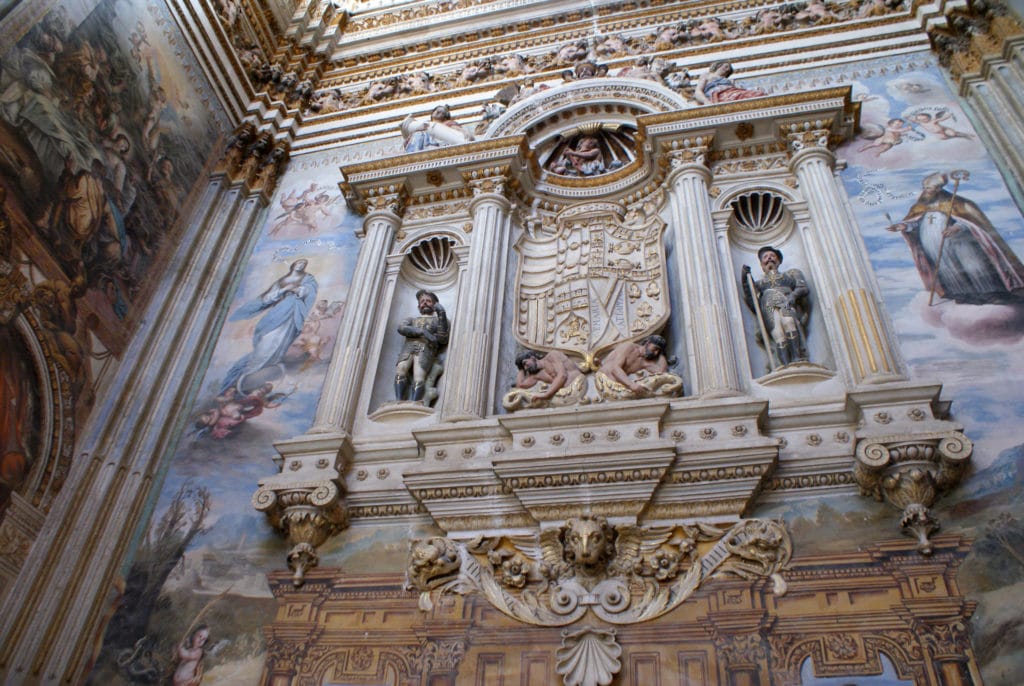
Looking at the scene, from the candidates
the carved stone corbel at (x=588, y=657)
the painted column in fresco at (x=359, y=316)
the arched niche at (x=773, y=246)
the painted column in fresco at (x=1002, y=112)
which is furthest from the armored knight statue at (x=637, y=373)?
the painted column in fresco at (x=1002, y=112)

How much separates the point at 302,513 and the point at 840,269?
202 inches

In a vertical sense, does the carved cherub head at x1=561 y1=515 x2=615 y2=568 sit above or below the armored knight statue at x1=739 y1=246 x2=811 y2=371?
below

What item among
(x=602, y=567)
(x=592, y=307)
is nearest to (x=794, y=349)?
(x=592, y=307)

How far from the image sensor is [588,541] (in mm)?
5973

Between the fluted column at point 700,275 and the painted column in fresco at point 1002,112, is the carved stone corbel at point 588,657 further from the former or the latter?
the painted column in fresco at point 1002,112

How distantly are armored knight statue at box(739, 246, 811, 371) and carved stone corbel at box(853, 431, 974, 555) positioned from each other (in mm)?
1459

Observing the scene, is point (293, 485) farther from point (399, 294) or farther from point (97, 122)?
point (97, 122)

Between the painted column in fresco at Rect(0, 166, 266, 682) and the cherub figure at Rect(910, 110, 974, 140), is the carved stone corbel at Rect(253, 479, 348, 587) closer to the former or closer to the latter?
the painted column in fresco at Rect(0, 166, 266, 682)

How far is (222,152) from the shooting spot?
36.9 ft

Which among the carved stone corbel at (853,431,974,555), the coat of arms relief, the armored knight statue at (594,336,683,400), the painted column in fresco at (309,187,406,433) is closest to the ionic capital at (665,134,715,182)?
the coat of arms relief

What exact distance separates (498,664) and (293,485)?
7.65 ft

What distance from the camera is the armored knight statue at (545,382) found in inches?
290

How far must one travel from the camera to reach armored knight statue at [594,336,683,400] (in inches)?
283

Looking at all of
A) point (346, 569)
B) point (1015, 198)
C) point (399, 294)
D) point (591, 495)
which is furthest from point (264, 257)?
point (1015, 198)
